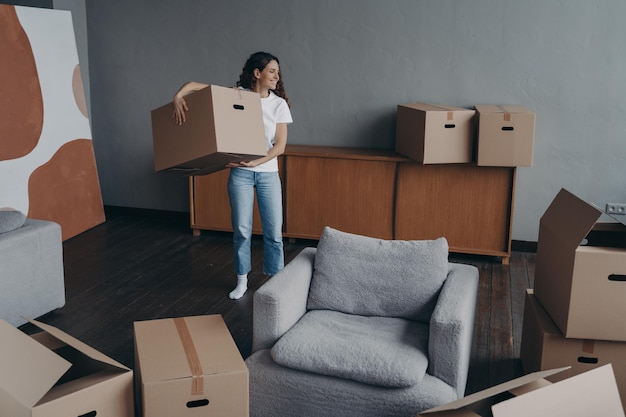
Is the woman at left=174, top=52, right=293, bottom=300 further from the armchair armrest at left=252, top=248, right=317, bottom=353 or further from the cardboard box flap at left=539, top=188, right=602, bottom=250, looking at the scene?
the cardboard box flap at left=539, top=188, right=602, bottom=250

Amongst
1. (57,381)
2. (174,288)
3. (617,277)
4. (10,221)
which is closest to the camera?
(57,381)

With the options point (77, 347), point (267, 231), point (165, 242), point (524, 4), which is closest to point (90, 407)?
point (77, 347)

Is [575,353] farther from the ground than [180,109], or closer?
closer

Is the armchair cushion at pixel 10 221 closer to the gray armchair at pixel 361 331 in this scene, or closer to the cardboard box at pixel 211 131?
the cardboard box at pixel 211 131

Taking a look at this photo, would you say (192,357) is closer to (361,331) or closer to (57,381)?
(57,381)

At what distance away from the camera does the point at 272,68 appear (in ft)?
12.8

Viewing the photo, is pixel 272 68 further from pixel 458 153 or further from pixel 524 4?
pixel 524 4

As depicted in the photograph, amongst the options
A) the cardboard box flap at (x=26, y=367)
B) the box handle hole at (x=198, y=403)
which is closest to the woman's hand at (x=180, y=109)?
the cardboard box flap at (x=26, y=367)

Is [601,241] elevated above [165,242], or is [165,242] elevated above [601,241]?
[601,241]

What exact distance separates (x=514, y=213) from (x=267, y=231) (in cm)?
211

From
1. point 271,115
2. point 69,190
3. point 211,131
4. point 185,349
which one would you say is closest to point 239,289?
point 271,115

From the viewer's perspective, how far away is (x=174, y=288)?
440cm

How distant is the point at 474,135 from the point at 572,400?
288 cm

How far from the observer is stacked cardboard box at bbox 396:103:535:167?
15.3 ft
